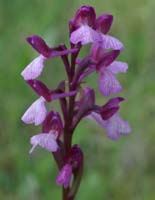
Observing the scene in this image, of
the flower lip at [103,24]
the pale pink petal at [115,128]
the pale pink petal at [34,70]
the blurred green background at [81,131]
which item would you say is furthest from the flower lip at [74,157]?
the blurred green background at [81,131]

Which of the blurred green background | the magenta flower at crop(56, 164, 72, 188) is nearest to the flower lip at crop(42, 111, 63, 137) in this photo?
the magenta flower at crop(56, 164, 72, 188)

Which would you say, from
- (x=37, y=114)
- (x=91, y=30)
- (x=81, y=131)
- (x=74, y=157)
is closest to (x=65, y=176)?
(x=74, y=157)

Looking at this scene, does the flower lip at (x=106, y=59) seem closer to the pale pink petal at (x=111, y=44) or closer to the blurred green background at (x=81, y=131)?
the pale pink petal at (x=111, y=44)

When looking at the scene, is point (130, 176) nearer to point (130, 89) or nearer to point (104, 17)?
point (130, 89)

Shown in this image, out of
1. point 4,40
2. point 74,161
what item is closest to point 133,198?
point 4,40

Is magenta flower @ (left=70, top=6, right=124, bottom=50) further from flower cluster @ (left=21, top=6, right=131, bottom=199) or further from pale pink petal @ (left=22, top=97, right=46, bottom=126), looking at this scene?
pale pink petal @ (left=22, top=97, right=46, bottom=126)

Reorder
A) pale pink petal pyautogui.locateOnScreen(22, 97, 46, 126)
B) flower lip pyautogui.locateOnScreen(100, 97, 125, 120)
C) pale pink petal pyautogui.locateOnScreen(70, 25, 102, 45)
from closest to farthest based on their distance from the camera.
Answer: pale pink petal pyautogui.locateOnScreen(70, 25, 102, 45) < pale pink petal pyautogui.locateOnScreen(22, 97, 46, 126) < flower lip pyautogui.locateOnScreen(100, 97, 125, 120)
